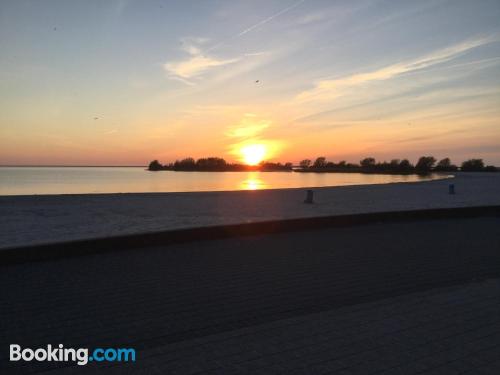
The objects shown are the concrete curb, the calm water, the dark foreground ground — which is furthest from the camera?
the calm water

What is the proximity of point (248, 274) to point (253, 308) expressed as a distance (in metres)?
1.20

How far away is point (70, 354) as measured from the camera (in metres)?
2.95

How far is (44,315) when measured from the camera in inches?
144

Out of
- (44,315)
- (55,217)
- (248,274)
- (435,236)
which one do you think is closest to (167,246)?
(248,274)

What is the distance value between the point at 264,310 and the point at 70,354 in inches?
69.4

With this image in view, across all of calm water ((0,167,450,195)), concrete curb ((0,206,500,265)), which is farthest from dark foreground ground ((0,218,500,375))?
calm water ((0,167,450,195))

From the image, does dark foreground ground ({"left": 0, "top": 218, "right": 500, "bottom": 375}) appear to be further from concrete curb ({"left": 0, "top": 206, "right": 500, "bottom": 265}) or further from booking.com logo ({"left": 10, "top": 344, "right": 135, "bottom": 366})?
concrete curb ({"left": 0, "top": 206, "right": 500, "bottom": 265})

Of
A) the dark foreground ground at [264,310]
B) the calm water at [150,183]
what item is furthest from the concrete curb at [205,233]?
the calm water at [150,183]

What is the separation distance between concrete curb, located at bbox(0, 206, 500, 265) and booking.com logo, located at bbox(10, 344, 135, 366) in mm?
2767

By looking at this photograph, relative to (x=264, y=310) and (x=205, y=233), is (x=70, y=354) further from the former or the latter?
(x=205, y=233)

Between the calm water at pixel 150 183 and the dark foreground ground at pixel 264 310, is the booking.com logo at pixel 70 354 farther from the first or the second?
the calm water at pixel 150 183

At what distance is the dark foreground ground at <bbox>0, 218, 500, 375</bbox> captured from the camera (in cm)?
285

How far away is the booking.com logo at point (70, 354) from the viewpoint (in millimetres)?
2861

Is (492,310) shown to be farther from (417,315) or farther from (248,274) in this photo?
(248,274)
